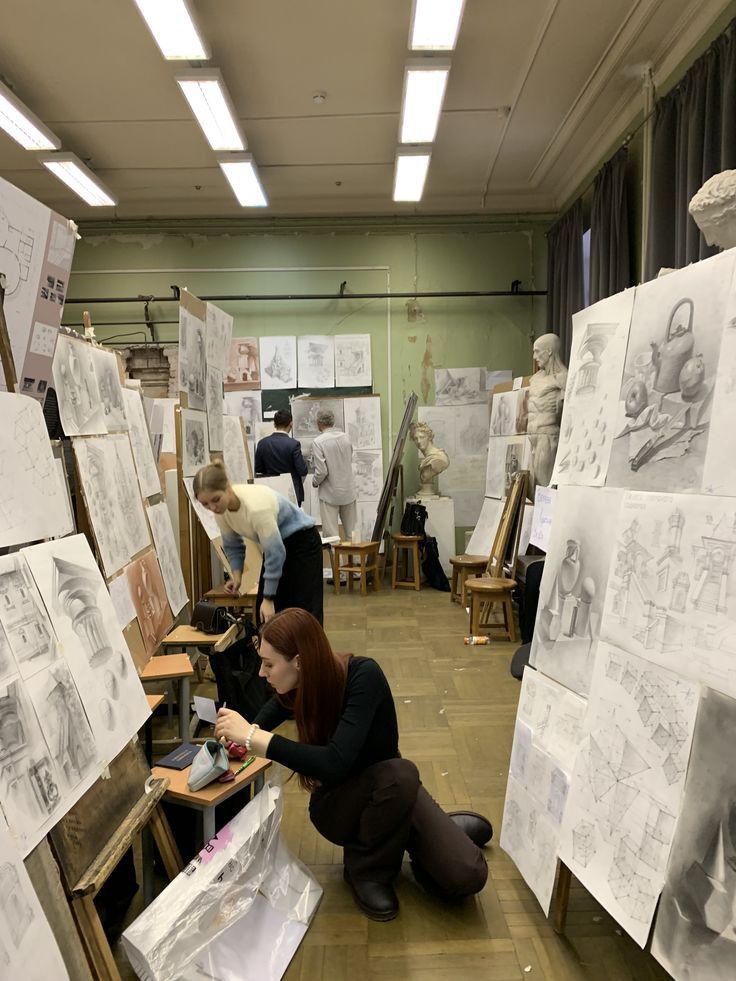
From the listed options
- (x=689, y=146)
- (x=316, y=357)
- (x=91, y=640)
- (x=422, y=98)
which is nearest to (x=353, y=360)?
(x=316, y=357)

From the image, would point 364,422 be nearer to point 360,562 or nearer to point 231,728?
point 360,562

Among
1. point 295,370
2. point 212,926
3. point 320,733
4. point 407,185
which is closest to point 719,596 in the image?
point 320,733

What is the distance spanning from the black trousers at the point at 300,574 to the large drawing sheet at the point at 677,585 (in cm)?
183

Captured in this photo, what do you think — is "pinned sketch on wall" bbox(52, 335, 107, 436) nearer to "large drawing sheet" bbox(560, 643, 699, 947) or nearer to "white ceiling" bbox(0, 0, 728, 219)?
"large drawing sheet" bbox(560, 643, 699, 947)

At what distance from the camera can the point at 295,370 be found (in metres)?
6.79

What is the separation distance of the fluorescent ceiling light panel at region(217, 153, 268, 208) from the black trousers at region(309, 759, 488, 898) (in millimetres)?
4578

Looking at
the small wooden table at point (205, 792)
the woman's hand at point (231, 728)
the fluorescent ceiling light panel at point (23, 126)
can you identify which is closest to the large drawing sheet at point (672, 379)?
the woman's hand at point (231, 728)

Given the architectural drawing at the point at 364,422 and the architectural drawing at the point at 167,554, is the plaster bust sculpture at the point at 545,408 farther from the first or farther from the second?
the architectural drawing at the point at 167,554

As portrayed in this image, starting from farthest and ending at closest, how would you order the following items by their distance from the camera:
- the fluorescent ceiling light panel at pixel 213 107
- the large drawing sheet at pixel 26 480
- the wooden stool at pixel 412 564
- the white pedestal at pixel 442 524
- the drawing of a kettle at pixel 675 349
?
the white pedestal at pixel 442 524, the wooden stool at pixel 412 564, the fluorescent ceiling light panel at pixel 213 107, the drawing of a kettle at pixel 675 349, the large drawing sheet at pixel 26 480

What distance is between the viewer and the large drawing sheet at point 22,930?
1035 millimetres

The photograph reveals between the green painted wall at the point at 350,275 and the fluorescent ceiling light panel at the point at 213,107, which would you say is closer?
the fluorescent ceiling light panel at the point at 213,107

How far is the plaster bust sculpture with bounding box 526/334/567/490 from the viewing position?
16.3ft

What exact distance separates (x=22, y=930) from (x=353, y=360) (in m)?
6.08

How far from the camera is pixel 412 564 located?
617cm
